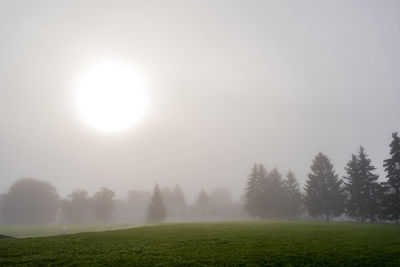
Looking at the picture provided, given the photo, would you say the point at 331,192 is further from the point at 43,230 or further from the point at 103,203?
the point at 103,203

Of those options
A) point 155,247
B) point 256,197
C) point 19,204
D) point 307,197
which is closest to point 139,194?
point 19,204

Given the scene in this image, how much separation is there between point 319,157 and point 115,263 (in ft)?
175

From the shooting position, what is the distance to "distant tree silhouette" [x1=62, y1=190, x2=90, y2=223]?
286 ft

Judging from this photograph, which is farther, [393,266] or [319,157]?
[319,157]

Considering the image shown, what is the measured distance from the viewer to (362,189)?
4453 cm

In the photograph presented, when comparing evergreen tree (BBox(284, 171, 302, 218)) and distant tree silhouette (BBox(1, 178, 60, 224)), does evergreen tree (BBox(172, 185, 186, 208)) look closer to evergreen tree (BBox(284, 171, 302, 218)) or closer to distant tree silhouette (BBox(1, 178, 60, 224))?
distant tree silhouette (BBox(1, 178, 60, 224))

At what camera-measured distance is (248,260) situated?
40.5 ft

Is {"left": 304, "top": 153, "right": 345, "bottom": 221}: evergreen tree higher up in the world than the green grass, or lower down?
higher up

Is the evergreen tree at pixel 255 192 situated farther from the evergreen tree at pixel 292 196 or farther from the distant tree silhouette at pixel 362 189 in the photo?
the distant tree silhouette at pixel 362 189

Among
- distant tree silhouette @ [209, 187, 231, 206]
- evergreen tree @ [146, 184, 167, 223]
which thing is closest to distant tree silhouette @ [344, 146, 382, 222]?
evergreen tree @ [146, 184, 167, 223]

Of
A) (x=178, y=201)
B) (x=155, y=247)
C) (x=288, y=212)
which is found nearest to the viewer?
(x=155, y=247)

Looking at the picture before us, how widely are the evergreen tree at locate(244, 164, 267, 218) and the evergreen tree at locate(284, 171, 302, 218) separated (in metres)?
6.85

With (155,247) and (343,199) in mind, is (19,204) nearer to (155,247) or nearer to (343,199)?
(155,247)

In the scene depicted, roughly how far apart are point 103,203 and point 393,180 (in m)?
80.9
